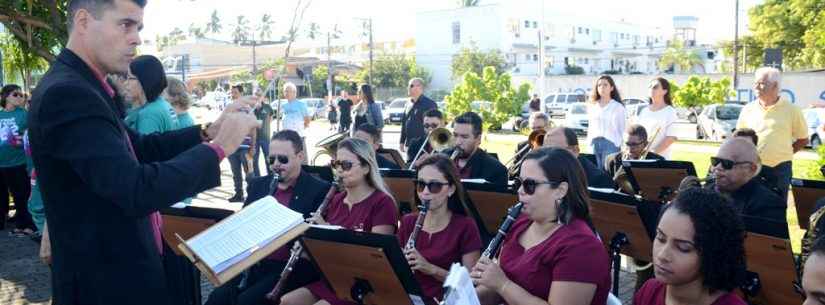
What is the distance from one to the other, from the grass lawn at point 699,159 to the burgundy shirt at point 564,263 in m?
4.30

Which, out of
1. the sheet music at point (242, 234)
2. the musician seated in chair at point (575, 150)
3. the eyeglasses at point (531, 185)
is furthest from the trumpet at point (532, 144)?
the sheet music at point (242, 234)

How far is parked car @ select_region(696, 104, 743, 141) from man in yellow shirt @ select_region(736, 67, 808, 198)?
683 inches

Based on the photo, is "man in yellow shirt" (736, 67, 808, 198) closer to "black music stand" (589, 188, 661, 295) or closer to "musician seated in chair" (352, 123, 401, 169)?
"black music stand" (589, 188, 661, 295)

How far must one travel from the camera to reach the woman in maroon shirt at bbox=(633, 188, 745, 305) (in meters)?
2.80

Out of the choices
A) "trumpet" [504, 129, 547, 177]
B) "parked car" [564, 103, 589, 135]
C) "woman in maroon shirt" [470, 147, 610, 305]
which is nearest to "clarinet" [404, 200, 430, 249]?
"woman in maroon shirt" [470, 147, 610, 305]

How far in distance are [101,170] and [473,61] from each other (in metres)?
56.9

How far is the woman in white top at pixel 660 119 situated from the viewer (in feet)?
25.8

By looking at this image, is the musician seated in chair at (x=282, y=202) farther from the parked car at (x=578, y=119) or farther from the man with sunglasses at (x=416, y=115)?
the parked car at (x=578, y=119)

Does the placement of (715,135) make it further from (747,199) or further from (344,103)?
(747,199)

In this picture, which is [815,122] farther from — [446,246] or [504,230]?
[504,230]

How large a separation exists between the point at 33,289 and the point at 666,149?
647 centimetres

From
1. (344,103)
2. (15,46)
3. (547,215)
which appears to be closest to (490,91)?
(344,103)

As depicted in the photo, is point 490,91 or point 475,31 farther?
point 475,31

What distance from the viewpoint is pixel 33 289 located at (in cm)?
637
